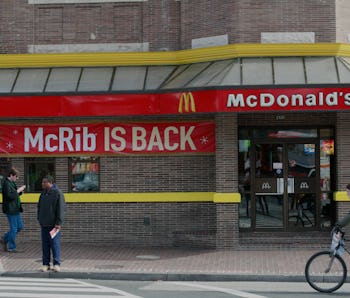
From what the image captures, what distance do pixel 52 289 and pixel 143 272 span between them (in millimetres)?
1910

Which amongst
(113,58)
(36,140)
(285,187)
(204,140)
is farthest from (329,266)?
(36,140)

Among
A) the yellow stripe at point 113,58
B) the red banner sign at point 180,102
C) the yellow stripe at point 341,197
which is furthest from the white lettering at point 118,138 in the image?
the yellow stripe at point 341,197

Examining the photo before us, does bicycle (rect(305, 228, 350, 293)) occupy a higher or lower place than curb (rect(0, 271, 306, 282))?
higher

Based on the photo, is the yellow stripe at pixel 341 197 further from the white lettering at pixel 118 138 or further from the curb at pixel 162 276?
the white lettering at pixel 118 138

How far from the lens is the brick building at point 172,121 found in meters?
14.4

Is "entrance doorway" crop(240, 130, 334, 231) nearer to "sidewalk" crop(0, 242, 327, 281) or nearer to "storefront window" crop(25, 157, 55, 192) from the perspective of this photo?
"sidewalk" crop(0, 242, 327, 281)

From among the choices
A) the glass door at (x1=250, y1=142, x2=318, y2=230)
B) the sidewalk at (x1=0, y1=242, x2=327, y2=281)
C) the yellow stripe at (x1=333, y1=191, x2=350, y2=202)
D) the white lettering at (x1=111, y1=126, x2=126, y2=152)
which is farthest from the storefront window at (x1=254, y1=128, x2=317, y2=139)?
the white lettering at (x1=111, y1=126, x2=126, y2=152)

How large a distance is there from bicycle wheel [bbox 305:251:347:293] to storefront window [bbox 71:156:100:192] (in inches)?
264

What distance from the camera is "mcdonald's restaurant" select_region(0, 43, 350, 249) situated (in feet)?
47.3

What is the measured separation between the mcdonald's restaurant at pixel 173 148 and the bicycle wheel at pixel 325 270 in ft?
13.2

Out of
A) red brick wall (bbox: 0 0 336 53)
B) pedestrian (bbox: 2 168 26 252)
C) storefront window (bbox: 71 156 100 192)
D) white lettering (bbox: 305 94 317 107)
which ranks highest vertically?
red brick wall (bbox: 0 0 336 53)

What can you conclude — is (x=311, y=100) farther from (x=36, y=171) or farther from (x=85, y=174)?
(x=36, y=171)

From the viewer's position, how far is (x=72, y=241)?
51.0ft

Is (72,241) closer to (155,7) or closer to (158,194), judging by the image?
(158,194)
